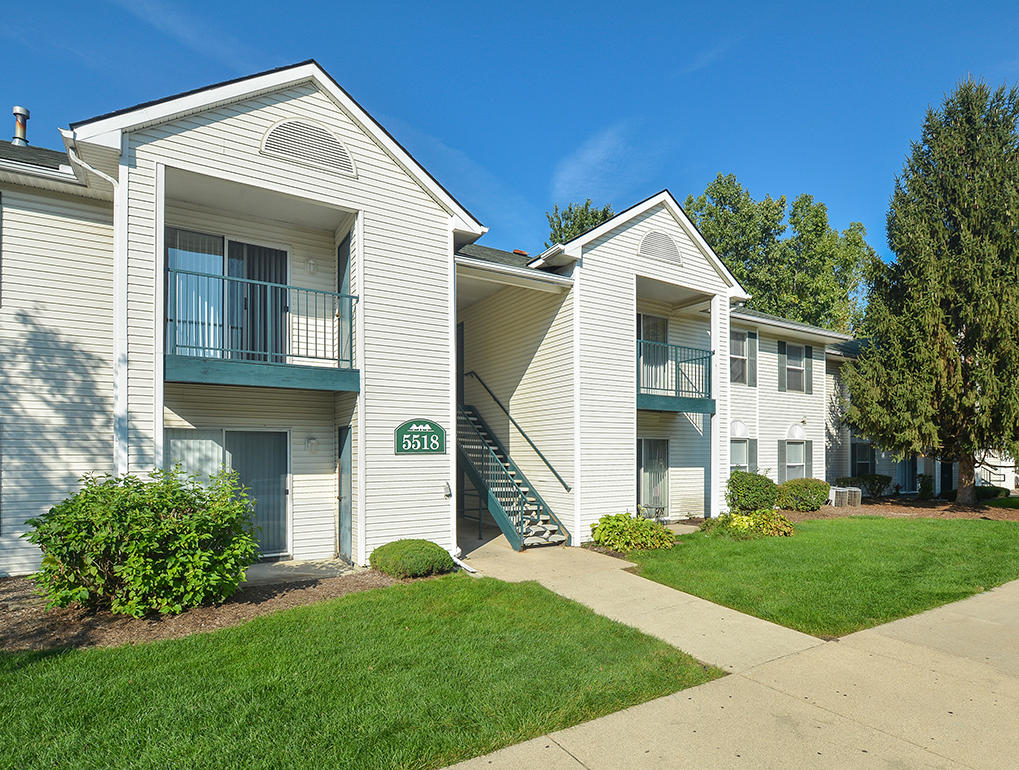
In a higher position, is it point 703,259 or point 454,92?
point 454,92

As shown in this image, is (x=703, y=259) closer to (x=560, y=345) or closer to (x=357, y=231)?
(x=560, y=345)

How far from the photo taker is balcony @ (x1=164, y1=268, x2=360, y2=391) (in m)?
8.20

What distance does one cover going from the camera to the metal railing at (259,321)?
8961 millimetres

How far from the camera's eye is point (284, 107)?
8992mm

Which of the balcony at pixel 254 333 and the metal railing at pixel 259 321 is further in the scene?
the metal railing at pixel 259 321

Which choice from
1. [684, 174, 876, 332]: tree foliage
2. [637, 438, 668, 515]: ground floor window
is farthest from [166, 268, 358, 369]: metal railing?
[684, 174, 876, 332]: tree foliage

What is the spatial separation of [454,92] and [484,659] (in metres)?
13.3

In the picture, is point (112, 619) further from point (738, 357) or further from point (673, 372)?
point (738, 357)

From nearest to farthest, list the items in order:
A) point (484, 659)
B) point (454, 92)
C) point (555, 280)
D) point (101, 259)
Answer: point (484, 659)
point (101, 259)
point (555, 280)
point (454, 92)

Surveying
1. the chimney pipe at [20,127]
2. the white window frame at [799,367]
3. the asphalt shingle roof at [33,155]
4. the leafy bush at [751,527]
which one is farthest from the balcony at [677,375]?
the chimney pipe at [20,127]

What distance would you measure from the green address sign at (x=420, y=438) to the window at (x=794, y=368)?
44.8 ft

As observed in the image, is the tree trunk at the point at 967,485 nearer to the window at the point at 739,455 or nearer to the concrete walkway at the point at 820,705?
the window at the point at 739,455

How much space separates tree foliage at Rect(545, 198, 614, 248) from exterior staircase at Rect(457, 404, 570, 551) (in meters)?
22.0

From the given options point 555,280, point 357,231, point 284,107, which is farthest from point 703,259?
point 284,107
